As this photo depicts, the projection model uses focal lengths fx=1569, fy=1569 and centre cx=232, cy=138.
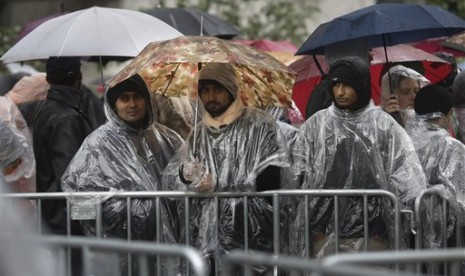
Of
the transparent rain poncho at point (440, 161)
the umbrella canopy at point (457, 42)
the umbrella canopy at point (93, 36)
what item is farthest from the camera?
the umbrella canopy at point (457, 42)

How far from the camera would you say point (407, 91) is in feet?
36.7

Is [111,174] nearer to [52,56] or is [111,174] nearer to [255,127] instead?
[255,127]

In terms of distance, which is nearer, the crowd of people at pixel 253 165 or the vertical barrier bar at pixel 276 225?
the vertical barrier bar at pixel 276 225

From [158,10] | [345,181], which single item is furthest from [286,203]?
[158,10]

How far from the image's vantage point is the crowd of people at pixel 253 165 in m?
8.88

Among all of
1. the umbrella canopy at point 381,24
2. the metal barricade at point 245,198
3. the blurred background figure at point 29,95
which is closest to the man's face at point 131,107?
the metal barricade at point 245,198

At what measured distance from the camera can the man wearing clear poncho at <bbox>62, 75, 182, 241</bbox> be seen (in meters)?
8.98

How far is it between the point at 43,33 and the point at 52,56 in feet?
1.20

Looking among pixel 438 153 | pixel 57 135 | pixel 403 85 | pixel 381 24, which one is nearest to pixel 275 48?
pixel 403 85

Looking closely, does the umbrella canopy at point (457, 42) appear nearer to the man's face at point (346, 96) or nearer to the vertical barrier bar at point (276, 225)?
the man's face at point (346, 96)

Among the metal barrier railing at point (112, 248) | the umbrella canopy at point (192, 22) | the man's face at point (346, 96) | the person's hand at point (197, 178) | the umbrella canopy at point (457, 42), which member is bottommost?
the metal barrier railing at point (112, 248)

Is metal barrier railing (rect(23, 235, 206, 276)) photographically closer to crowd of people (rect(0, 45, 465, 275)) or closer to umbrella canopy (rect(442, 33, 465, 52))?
crowd of people (rect(0, 45, 465, 275))

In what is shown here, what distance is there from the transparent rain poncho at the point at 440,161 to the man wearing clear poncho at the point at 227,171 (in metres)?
0.99

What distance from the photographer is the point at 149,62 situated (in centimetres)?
905
